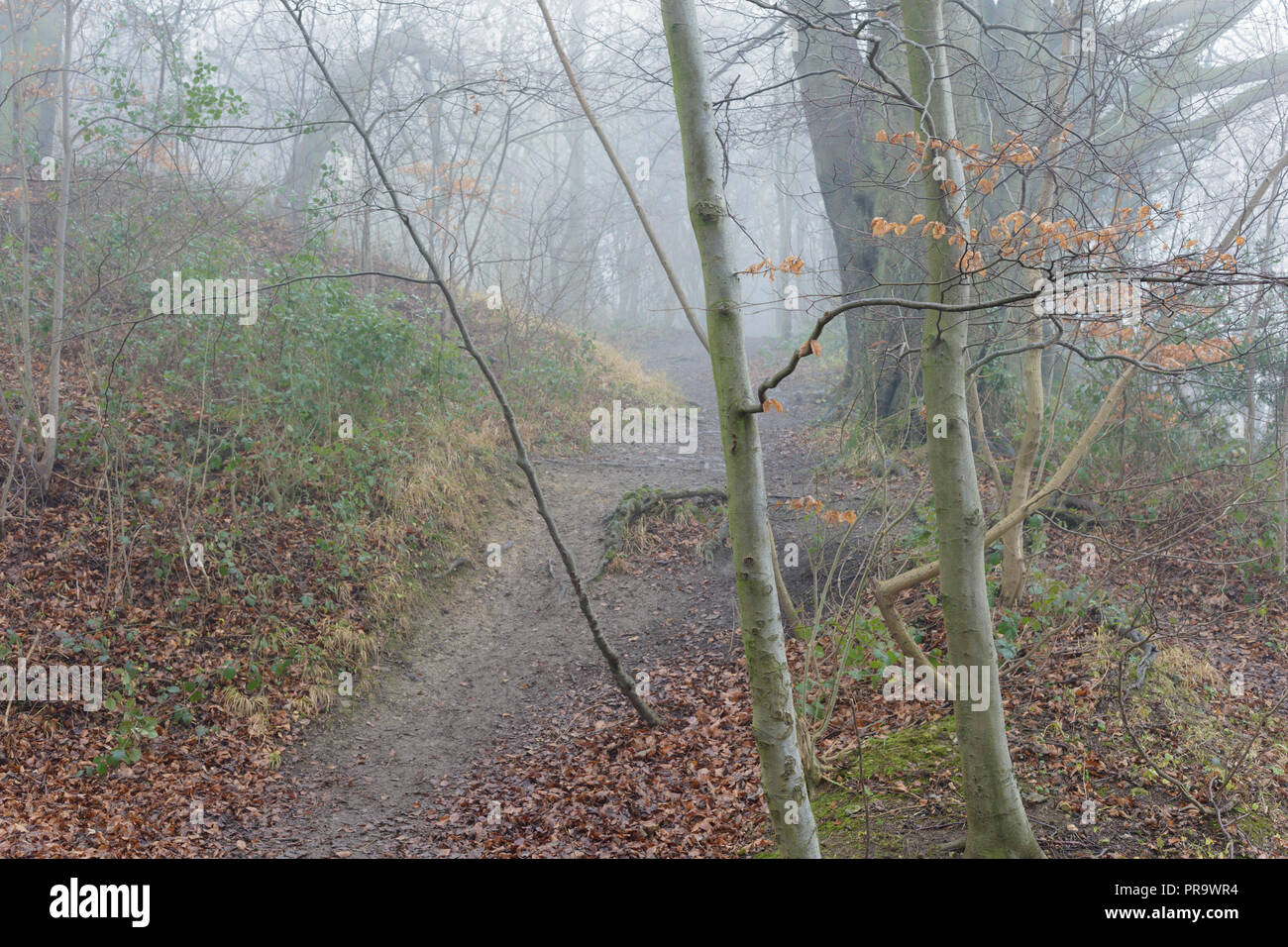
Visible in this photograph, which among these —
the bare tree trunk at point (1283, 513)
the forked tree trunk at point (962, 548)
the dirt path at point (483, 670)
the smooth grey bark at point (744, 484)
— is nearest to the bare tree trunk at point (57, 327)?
the dirt path at point (483, 670)

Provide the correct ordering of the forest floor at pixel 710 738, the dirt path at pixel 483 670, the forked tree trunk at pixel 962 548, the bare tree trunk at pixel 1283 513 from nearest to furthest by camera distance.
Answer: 1. the forked tree trunk at pixel 962 548
2. the forest floor at pixel 710 738
3. the dirt path at pixel 483 670
4. the bare tree trunk at pixel 1283 513

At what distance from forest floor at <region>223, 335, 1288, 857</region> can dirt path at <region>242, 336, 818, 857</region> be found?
0.02 m

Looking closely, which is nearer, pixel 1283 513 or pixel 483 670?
pixel 1283 513

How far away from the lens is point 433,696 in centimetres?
676

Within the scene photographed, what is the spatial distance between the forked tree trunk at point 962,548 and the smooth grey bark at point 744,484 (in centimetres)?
76

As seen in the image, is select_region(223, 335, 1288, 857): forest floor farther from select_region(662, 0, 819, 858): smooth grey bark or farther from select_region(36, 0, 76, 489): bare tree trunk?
select_region(36, 0, 76, 489): bare tree trunk

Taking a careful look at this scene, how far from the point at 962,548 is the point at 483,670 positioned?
480 cm

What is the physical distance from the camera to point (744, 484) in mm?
3369

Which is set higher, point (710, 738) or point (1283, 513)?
point (1283, 513)

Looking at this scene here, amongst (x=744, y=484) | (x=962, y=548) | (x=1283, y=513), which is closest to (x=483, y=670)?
(x=744, y=484)

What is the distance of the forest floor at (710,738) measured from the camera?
4.19m

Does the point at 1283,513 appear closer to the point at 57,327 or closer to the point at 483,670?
the point at 483,670

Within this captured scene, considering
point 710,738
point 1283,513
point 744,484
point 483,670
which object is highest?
point 744,484

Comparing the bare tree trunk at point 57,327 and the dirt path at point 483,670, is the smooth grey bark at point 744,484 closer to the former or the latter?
the dirt path at point 483,670
